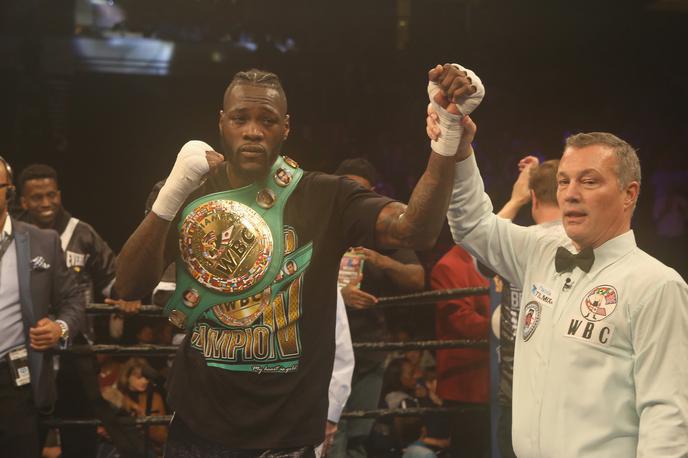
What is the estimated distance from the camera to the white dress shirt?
5.82 feet

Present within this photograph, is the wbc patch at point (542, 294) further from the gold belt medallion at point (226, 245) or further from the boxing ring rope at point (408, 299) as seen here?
the boxing ring rope at point (408, 299)

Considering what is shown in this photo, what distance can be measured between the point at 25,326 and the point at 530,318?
208 cm

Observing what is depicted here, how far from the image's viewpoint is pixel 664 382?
1.76 metres

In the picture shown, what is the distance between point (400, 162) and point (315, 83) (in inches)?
52.8

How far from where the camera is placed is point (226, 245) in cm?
191

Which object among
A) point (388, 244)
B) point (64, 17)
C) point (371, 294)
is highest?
point (64, 17)

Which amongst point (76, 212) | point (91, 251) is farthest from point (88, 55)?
point (91, 251)

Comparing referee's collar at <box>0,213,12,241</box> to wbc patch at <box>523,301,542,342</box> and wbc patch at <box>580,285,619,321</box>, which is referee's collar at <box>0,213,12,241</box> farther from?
wbc patch at <box>580,285,619,321</box>

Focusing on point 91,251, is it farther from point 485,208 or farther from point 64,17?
point 64,17

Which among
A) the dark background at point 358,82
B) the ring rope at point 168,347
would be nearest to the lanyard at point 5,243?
the ring rope at point 168,347

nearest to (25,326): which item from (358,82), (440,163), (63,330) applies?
(63,330)

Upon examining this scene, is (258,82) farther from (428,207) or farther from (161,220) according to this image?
(428,207)

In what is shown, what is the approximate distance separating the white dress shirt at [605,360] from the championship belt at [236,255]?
1.55 ft

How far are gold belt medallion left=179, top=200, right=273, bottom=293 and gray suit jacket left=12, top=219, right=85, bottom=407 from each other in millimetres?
1602
